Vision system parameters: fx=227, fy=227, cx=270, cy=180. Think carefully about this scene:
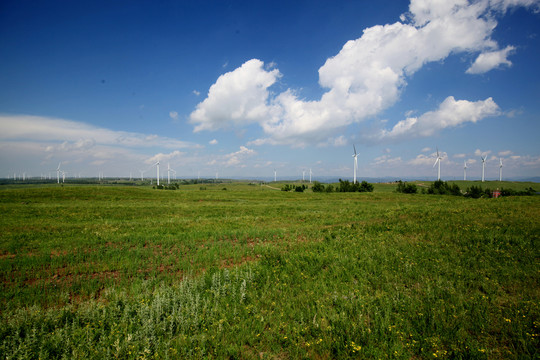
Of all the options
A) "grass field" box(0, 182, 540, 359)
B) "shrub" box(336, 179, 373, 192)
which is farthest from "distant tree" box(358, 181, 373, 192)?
"grass field" box(0, 182, 540, 359)

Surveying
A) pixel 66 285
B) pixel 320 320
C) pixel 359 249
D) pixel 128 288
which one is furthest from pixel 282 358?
pixel 66 285

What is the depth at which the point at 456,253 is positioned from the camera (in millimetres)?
10398

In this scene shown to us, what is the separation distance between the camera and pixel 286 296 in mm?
7816

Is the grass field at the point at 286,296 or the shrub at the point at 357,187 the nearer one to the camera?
the grass field at the point at 286,296

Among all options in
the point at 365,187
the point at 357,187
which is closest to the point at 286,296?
the point at 357,187

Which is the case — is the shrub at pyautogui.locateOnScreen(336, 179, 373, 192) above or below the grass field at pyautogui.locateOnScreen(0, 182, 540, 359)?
above

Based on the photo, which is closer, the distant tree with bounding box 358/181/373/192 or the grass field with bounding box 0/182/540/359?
the grass field with bounding box 0/182/540/359

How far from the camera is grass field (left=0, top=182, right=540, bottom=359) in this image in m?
5.47

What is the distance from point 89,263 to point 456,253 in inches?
692

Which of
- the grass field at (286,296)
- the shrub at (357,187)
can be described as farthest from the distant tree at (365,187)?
the grass field at (286,296)

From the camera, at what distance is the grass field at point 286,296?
5.47m

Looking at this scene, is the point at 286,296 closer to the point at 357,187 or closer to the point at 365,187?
the point at 357,187

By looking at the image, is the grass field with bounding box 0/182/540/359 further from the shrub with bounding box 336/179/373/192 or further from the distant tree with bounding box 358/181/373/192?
the distant tree with bounding box 358/181/373/192

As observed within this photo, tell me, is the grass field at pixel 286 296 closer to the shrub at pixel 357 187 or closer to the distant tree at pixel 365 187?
the shrub at pixel 357 187
